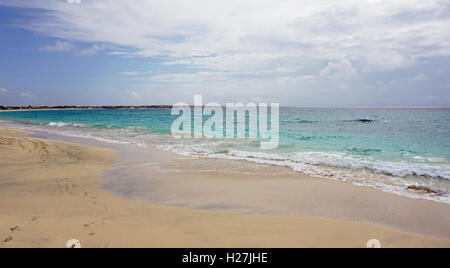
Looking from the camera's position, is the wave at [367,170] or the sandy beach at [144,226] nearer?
the sandy beach at [144,226]

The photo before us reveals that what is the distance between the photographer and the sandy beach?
3266 mm

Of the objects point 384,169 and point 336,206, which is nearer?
point 336,206

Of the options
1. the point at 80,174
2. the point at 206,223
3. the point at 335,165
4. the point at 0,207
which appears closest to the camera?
the point at 206,223

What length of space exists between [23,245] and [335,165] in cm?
843

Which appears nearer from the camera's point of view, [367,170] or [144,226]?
[144,226]

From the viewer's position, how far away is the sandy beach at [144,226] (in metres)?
3.27

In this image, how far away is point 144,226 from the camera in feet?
12.1

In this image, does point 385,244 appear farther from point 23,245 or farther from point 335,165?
point 335,165

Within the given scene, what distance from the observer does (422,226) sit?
3971mm

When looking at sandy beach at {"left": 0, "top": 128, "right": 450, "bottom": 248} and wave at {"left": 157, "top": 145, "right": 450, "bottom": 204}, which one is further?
wave at {"left": 157, "top": 145, "right": 450, "bottom": 204}
